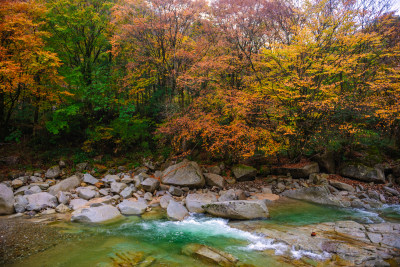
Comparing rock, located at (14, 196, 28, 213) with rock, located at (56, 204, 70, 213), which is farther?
rock, located at (56, 204, 70, 213)

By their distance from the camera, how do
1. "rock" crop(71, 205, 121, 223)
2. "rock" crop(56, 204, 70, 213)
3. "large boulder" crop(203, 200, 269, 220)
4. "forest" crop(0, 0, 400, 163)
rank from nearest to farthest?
"rock" crop(71, 205, 121, 223), "large boulder" crop(203, 200, 269, 220), "rock" crop(56, 204, 70, 213), "forest" crop(0, 0, 400, 163)

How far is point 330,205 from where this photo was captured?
928 cm

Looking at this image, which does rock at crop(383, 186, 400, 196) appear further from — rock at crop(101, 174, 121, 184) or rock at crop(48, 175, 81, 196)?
rock at crop(48, 175, 81, 196)

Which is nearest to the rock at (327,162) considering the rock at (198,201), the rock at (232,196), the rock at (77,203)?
the rock at (232,196)

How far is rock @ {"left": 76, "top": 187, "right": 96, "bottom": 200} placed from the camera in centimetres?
924

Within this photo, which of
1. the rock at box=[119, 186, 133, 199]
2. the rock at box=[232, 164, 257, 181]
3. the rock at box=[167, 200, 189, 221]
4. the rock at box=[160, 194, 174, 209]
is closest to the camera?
the rock at box=[167, 200, 189, 221]

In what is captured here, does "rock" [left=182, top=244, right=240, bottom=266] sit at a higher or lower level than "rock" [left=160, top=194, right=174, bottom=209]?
higher

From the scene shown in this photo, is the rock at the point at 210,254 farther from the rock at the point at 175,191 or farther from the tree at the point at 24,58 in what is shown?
the tree at the point at 24,58

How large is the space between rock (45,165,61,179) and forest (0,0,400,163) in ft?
4.52

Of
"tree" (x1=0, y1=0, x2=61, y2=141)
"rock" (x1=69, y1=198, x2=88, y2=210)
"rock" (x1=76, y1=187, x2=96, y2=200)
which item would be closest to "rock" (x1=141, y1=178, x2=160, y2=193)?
"rock" (x1=76, y1=187, x2=96, y2=200)

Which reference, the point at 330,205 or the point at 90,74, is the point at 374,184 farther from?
the point at 90,74

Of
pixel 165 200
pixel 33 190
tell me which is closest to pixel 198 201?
pixel 165 200

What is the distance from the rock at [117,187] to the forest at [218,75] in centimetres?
343

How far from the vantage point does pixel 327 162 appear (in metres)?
12.5
